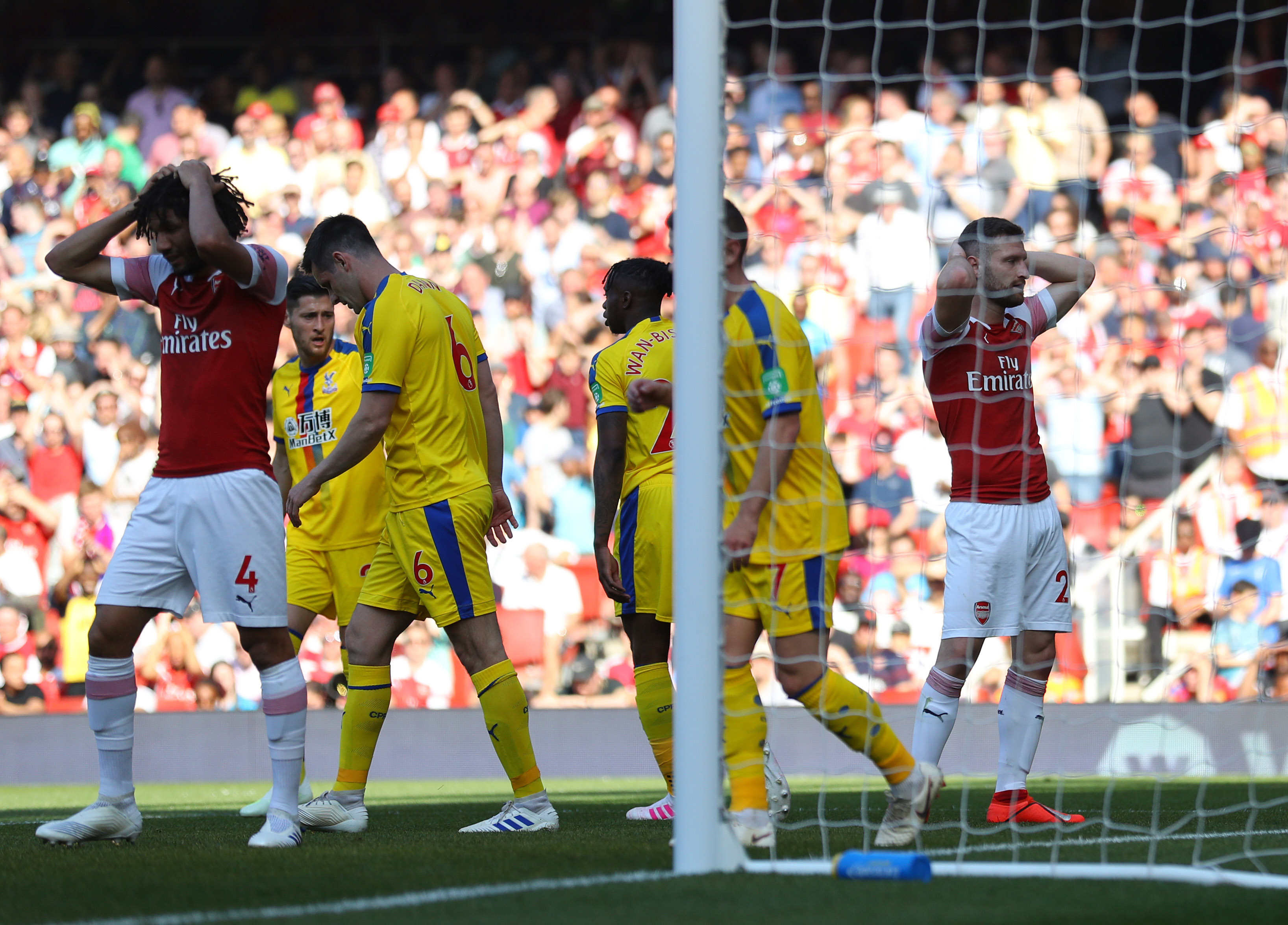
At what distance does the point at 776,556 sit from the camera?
4.17 meters

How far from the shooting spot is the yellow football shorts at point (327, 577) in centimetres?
635

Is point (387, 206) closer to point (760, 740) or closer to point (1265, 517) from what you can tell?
point (1265, 517)

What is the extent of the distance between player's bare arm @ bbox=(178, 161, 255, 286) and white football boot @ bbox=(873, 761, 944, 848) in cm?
258

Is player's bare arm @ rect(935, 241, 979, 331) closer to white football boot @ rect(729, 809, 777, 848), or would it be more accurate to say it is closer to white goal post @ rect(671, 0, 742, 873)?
white goal post @ rect(671, 0, 742, 873)

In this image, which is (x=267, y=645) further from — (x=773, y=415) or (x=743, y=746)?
(x=773, y=415)

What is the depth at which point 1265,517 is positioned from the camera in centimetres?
820

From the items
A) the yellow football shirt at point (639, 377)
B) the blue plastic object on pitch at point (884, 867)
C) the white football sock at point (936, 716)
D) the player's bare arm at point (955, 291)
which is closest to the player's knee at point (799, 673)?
the blue plastic object on pitch at point (884, 867)

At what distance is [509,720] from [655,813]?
Answer: 905 millimetres

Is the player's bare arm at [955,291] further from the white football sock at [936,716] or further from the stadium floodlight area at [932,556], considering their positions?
the white football sock at [936,716]

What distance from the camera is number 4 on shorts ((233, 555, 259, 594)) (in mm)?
4520

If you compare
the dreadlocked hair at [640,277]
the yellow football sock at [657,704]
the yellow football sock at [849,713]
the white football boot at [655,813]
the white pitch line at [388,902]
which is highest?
the dreadlocked hair at [640,277]

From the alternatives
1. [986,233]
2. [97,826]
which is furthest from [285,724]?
[986,233]

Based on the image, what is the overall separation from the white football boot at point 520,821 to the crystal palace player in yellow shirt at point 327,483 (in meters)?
1.47

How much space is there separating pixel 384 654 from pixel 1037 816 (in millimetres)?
2425
